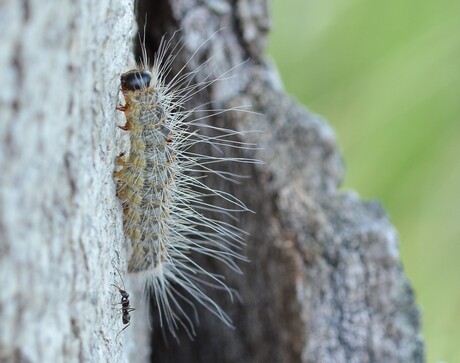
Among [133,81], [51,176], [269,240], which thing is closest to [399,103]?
[269,240]

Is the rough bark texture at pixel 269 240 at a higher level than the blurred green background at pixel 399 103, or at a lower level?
lower

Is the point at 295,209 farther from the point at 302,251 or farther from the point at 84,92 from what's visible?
the point at 84,92

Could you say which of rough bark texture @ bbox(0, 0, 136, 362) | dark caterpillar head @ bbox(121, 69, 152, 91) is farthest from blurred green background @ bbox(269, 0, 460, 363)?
rough bark texture @ bbox(0, 0, 136, 362)

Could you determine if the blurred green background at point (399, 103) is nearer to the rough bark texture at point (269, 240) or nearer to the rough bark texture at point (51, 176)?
the rough bark texture at point (269, 240)

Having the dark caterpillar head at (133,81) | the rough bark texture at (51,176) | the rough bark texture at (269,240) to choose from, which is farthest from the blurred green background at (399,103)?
the rough bark texture at (51,176)

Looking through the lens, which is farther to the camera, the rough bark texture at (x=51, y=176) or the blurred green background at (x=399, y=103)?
the blurred green background at (x=399, y=103)

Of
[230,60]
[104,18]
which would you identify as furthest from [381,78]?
[104,18]

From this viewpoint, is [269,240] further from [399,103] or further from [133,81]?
[399,103]

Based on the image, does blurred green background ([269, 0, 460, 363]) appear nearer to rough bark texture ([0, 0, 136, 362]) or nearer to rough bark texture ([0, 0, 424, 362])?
rough bark texture ([0, 0, 424, 362])
